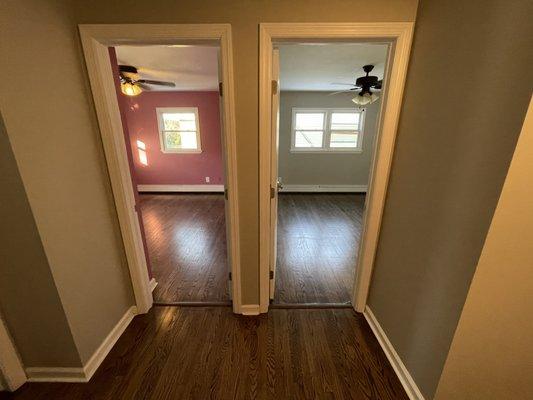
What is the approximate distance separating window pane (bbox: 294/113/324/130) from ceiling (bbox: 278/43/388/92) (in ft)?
3.45

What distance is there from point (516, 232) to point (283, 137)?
16.6ft

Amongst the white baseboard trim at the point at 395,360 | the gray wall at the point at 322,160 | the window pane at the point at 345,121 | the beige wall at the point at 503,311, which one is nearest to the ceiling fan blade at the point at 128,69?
the gray wall at the point at 322,160

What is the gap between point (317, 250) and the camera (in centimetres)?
303

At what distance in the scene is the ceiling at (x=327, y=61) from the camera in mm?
2605

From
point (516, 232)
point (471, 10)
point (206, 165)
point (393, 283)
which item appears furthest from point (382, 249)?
point (206, 165)

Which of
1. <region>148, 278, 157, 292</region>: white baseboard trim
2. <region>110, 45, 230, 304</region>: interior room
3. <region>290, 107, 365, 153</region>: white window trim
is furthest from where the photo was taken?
<region>290, 107, 365, 153</region>: white window trim

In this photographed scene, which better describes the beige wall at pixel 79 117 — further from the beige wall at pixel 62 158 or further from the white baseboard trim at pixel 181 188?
the white baseboard trim at pixel 181 188

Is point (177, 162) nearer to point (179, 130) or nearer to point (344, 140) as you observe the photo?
point (179, 130)

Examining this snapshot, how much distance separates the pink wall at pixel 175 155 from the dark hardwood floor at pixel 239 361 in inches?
169

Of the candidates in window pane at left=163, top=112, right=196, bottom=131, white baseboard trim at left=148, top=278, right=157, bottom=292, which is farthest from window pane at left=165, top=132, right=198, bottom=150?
white baseboard trim at left=148, top=278, right=157, bottom=292

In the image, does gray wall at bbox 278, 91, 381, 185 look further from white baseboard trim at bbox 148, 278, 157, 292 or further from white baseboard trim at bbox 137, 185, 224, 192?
white baseboard trim at bbox 148, 278, 157, 292

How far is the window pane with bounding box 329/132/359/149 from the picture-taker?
5695 mm

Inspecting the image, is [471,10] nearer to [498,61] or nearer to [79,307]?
[498,61]

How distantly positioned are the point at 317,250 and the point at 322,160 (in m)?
3.34
